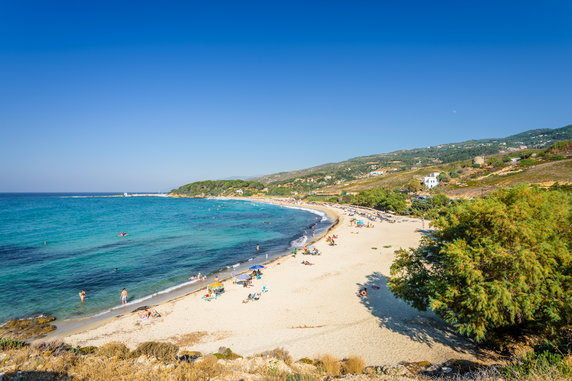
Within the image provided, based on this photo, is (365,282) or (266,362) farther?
(365,282)

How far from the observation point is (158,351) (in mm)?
10594

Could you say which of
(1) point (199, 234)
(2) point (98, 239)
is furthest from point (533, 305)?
(2) point (98, 239)

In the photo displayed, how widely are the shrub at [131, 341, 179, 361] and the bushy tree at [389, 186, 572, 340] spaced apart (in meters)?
10.1

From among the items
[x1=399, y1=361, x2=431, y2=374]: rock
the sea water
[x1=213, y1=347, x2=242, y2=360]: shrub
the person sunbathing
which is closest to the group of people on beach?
the sea water

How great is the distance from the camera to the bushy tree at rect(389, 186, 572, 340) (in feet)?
27.8

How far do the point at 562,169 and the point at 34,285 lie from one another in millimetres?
88567

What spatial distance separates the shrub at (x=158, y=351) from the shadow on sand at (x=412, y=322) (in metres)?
10.1

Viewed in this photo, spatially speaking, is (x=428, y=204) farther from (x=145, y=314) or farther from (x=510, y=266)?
(x=145, y=314)

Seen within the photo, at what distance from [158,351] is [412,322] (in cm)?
1215

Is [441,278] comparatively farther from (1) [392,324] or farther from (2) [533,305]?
(1) [392,324]

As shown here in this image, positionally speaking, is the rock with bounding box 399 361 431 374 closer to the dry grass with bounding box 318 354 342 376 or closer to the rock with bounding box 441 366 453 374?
the rock with bounding box 441 366 453 374

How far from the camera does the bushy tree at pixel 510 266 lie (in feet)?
27.8

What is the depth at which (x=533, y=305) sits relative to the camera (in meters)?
8.50

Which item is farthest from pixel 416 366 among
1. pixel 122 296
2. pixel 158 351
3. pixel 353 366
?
pixel 122 296
